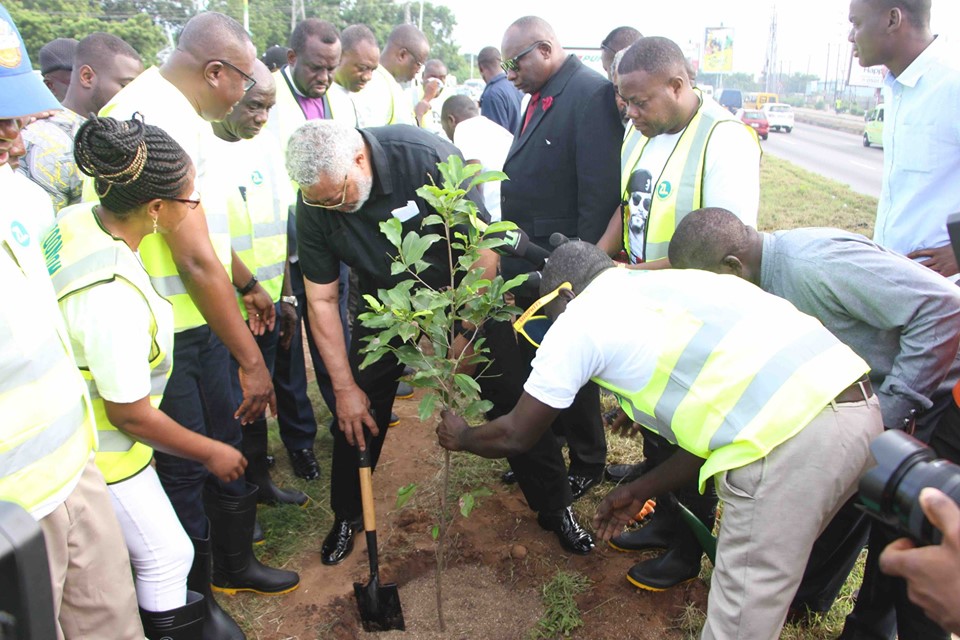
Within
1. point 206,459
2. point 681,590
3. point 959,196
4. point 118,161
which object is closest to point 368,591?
point 206,459

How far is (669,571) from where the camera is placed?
9.77 feet

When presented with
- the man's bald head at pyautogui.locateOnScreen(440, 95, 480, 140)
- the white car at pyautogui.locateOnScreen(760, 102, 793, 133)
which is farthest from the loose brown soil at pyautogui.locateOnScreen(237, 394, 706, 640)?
the white car at pyautogui.locateOnScreen(760, 102, 793, 133)

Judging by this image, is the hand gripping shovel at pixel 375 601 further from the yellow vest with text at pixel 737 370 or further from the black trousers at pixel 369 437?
the yellow vest with text at pixel 737 370

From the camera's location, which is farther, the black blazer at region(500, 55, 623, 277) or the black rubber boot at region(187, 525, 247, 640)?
the black blazer at region(500, 55, 623, 277)

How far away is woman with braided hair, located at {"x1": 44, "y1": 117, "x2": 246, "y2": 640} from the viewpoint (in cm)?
200

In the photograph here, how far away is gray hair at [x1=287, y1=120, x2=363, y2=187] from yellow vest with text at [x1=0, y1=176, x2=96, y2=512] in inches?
40.2

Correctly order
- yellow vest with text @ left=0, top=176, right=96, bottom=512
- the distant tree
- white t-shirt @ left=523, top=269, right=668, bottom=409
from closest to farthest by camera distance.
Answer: yellow vest with text @ left=0, top=176, right=96, bottom=512
white t-shirt @ left=523, top=269, right=668, bottom=409
the distant tree

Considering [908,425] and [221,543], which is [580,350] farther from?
[221,543]

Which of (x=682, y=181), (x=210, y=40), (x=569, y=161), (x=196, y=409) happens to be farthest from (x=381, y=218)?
(x=682, y=181)

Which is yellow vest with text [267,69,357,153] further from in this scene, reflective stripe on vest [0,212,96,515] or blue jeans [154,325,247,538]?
reflective stripe on vest [0,212,96,515]

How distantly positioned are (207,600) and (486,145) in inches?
125

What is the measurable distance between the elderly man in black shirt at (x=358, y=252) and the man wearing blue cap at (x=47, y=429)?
991 mm

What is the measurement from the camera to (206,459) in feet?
7.58

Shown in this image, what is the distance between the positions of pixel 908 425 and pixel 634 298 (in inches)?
43.9
